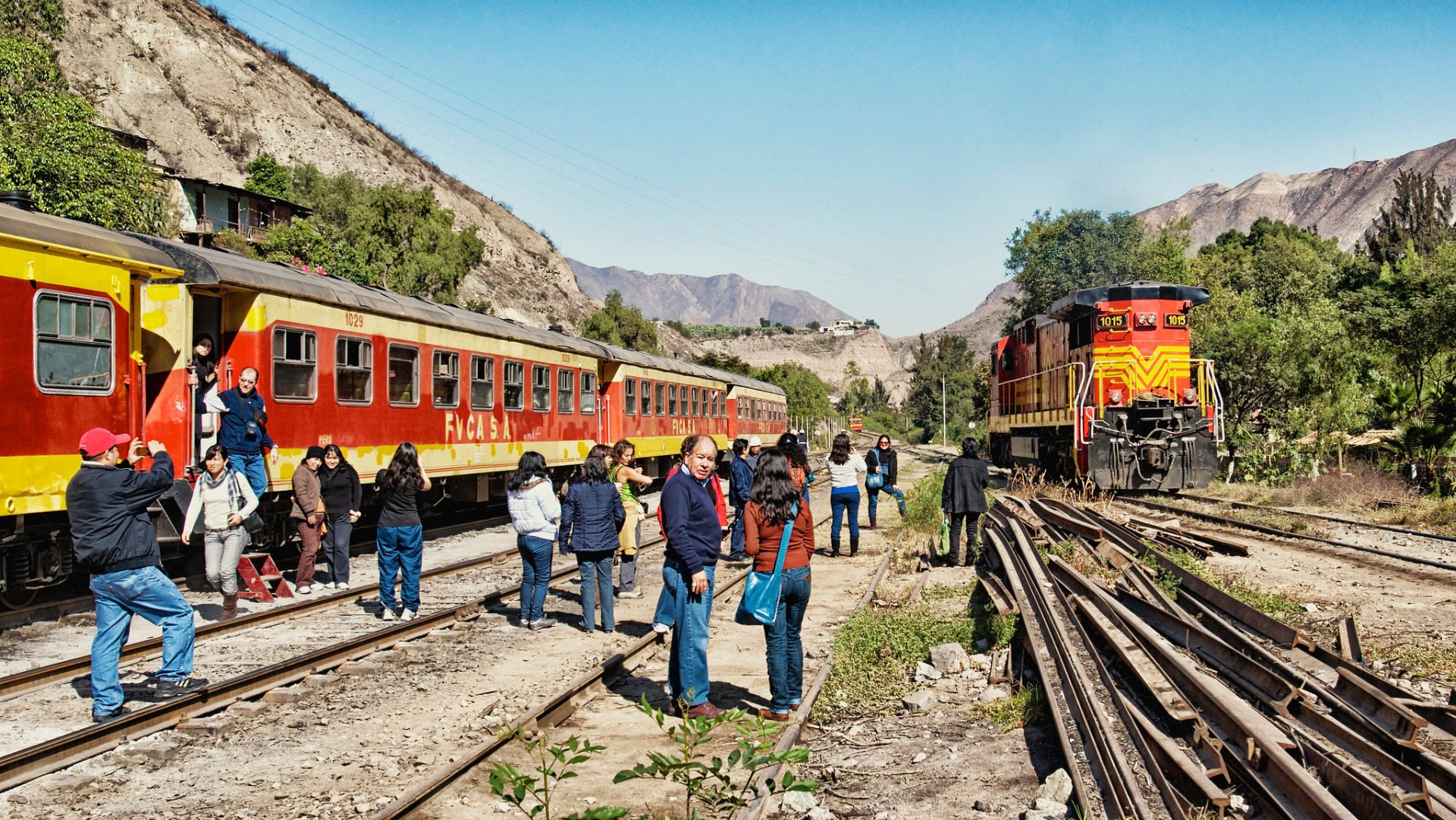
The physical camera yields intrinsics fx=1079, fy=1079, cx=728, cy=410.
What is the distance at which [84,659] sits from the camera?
27.1 ft

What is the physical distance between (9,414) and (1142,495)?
72.2ft

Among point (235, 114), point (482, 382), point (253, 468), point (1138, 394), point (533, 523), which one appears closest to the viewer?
point (533, 523)

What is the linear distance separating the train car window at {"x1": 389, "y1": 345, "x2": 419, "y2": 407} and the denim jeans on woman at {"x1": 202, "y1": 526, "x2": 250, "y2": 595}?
526 centimetres

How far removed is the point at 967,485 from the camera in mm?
13664

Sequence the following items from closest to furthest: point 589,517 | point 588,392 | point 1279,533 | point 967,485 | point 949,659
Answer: point 949,659 < point 589,517 < point 967,485 < point 1279,533 < point 588,392

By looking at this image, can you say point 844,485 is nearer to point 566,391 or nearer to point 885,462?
point 885,462

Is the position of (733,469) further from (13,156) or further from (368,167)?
(368,167)

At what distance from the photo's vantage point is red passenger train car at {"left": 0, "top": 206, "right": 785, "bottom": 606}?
32.1ft

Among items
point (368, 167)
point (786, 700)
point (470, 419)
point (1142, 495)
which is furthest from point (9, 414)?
point (368, 167)

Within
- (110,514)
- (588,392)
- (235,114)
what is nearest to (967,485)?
(110,514)

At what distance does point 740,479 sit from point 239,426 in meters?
5.91

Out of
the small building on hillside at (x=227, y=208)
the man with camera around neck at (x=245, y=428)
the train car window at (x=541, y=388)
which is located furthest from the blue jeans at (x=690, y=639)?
the small building on hillside at (x=227, y=208)

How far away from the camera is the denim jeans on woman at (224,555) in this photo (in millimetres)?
10312

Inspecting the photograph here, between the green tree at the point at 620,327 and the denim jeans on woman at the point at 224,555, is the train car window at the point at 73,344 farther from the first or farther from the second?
the green tree at the point at 620,327
